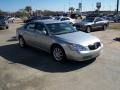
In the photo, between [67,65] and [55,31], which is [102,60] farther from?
[55,31]

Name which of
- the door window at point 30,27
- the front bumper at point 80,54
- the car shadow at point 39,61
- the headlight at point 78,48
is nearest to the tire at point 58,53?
the car shadow at point 39,61

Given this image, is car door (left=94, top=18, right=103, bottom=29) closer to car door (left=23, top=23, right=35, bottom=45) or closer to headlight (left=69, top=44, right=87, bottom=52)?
car door (left=23, top=23, right=35, bottom=45)

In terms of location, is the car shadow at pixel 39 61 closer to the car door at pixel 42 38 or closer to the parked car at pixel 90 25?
the car door at pixel 42 38

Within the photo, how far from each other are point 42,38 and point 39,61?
41.5 inches

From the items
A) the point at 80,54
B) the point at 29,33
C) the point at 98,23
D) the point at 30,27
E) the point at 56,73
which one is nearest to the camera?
the point at 56,73

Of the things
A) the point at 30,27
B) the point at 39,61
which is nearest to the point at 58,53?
the point at 39,61

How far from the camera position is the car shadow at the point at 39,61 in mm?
7016

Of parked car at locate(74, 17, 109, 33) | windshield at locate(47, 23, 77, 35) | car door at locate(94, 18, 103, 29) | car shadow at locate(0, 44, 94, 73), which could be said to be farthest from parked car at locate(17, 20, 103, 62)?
car door at locate(94, 18, 103, 29)

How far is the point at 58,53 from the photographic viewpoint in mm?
7680

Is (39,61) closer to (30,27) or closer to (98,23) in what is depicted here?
(30,27)

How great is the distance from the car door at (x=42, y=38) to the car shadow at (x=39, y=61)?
490 mm

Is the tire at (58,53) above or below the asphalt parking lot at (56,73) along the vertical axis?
above

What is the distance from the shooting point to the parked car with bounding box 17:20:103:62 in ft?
23.0

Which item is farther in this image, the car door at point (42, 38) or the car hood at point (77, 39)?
the car door at point (42, 38)
